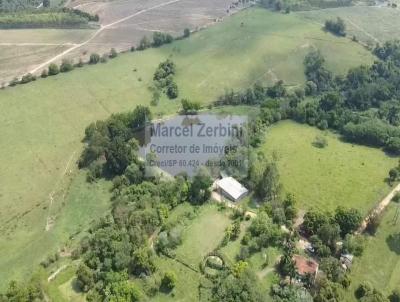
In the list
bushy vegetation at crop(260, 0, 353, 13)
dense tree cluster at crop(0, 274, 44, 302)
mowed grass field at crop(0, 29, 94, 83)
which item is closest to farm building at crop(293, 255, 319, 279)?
dense tree cluster at crop(0, 274, 44, 302)

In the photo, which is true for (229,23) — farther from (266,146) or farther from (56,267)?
(56,267)

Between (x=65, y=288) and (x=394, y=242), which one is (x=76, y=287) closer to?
(x=65, y=288)

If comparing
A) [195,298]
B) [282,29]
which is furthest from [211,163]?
[282,29]

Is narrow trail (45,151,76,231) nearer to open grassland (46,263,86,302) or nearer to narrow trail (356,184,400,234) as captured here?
open grassland (46,263,86,302)

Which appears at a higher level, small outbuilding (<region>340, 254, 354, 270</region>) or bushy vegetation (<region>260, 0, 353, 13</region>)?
bushy vegetation (<region>260, 0, 353, 13</region>)

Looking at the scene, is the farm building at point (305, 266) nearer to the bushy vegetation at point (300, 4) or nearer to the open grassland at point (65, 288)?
the open grassland at point (65, 288)

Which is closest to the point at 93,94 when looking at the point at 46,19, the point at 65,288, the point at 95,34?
the point at 95,34
